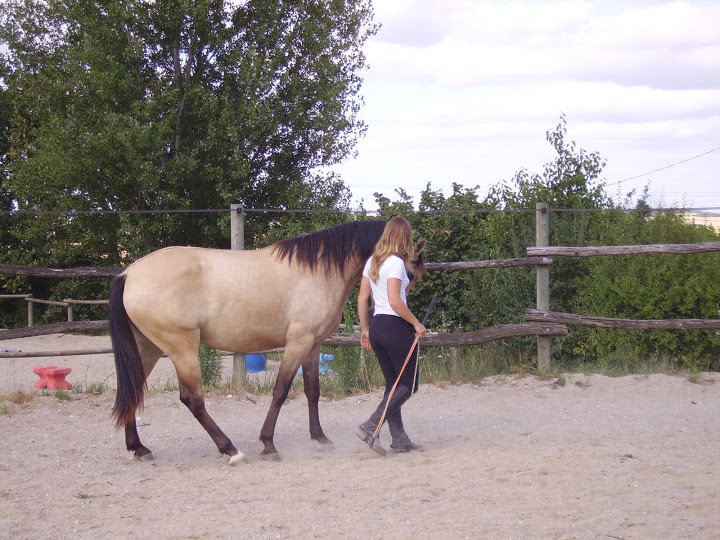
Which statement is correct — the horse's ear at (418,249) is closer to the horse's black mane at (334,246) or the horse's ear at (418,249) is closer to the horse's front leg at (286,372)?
the horse's black mane at (334,246)

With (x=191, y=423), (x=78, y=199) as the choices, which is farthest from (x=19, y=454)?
(x=78, y=199)

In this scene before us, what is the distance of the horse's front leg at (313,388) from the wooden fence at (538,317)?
5.86ft

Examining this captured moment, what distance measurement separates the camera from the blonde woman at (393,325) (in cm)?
479

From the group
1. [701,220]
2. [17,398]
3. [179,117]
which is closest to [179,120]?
[179,117]

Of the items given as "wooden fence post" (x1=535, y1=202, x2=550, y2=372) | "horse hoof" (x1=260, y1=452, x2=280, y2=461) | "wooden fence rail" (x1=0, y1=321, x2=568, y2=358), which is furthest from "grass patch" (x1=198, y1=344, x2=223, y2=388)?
"wooden fence post" (x1=535, y1=202, x2=550, y2=372)

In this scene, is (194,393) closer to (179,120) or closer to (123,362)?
(123,362)

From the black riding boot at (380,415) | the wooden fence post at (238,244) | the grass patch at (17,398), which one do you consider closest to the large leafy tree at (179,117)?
the wooden fence post at (238,244)

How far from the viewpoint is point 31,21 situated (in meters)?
17.4

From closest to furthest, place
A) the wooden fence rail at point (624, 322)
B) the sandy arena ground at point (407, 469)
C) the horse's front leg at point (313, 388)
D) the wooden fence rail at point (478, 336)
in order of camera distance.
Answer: the sandy arena ground at point (407, 469), the horse's front leg at point (313, 388), the wooden fence rail at point (624, 322), the wooden fence rail at point (478, 336)

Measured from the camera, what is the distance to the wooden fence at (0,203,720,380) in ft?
22.9

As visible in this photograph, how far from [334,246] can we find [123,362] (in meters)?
1.77

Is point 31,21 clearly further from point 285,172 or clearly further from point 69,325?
point 69,325

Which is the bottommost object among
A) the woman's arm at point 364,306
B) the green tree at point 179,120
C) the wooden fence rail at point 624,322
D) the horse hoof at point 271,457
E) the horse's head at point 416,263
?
the horse hoof at point 271,457

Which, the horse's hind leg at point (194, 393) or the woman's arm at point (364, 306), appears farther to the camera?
the woman's arm at point (364, 306)
